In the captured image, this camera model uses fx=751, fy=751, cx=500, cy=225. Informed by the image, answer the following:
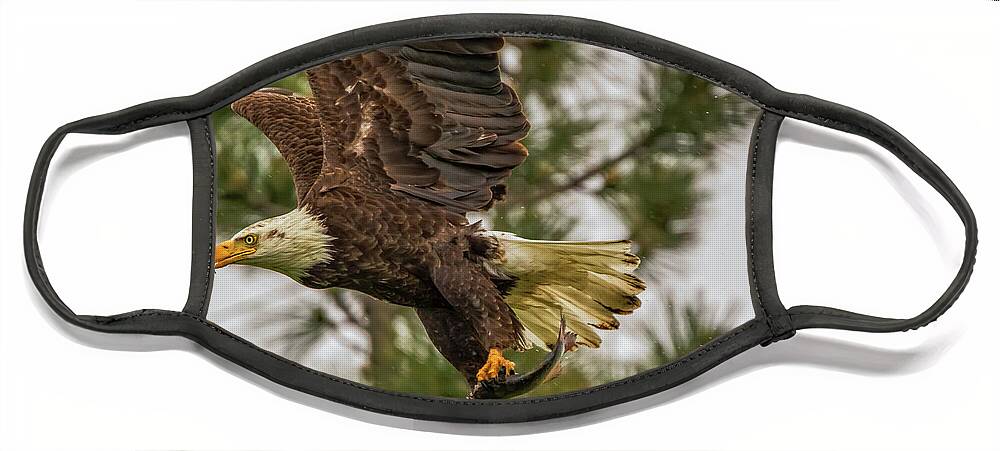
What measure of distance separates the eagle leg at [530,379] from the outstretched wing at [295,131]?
0.26 meters

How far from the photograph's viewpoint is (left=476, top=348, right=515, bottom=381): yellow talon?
0.75 meters

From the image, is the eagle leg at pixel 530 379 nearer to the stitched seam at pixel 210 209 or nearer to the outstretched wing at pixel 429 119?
the outstretched wing at pixel 429 119

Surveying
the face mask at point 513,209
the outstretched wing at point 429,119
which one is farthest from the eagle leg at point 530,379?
the outstretched wing at point 429,119

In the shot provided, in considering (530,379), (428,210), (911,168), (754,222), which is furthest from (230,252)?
(911,168)

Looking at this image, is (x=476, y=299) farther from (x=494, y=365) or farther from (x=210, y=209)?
(x=210, y=209)

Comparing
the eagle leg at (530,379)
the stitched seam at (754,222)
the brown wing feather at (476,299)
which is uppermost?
the stitched seam at (754,222)

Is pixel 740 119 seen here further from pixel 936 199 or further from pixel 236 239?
pixel 236 239

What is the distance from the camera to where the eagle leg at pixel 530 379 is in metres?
0.75

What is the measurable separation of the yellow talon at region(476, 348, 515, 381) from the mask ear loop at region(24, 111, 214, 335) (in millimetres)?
290

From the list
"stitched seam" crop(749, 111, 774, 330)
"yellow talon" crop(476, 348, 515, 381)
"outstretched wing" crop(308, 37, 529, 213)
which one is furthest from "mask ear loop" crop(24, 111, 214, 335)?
"stitched seam" crop(749, 111, 774, 330)

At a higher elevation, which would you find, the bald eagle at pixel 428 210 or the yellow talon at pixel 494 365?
the bald eagle at pixel 428 210

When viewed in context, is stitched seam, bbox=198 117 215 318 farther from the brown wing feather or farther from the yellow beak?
the brown wing feather

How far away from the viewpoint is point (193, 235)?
2.51 feet

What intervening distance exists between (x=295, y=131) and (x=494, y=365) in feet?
0.99
